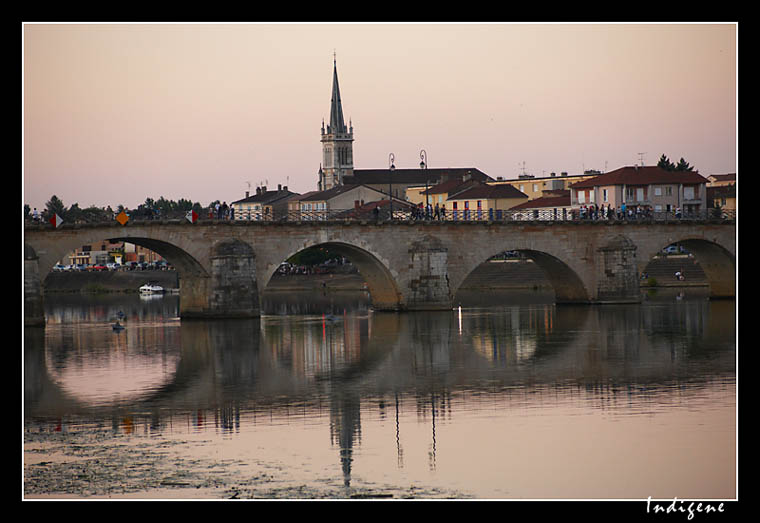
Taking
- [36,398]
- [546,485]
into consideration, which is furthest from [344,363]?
[546,485]

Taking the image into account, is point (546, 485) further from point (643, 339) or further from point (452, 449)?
point (643, 339)

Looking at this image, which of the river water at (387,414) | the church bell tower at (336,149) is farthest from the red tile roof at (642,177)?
the church bell tower at (336,149)

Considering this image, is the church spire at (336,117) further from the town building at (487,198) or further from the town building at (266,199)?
the town building at (487,198)

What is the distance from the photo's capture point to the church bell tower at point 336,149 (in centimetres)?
18388

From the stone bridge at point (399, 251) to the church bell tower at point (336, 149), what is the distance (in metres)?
119

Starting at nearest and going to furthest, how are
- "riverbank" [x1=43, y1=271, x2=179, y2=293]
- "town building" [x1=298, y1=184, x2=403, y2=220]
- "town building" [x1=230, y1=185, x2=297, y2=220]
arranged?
"riverbank" [x1=43, y1=271, x2=179, y2=293], "town building" [x1=298, y1=184, x2=403, y2=220], "town building" [x1=230, y1=185, x2=297, y2=220]

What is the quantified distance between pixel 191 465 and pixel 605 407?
9516 mm

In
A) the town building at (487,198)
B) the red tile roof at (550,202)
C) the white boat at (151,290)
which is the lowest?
the white boat at (151,290)

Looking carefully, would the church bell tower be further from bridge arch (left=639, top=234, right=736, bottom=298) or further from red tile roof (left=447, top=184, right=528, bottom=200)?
bridge arch (left=639, top=234, right=736, bottom=298)

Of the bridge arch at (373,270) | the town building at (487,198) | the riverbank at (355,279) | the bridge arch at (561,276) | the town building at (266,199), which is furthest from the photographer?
the town building at (266,199)

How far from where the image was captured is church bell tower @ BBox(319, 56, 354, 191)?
183875mm

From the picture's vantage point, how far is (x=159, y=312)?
67.7m

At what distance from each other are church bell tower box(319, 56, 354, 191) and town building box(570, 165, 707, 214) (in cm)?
9218

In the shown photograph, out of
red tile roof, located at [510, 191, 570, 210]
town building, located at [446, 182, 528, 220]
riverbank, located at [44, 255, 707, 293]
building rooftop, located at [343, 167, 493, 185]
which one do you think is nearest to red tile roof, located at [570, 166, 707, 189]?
riverbank, located at [44, 255, 707, 293]
